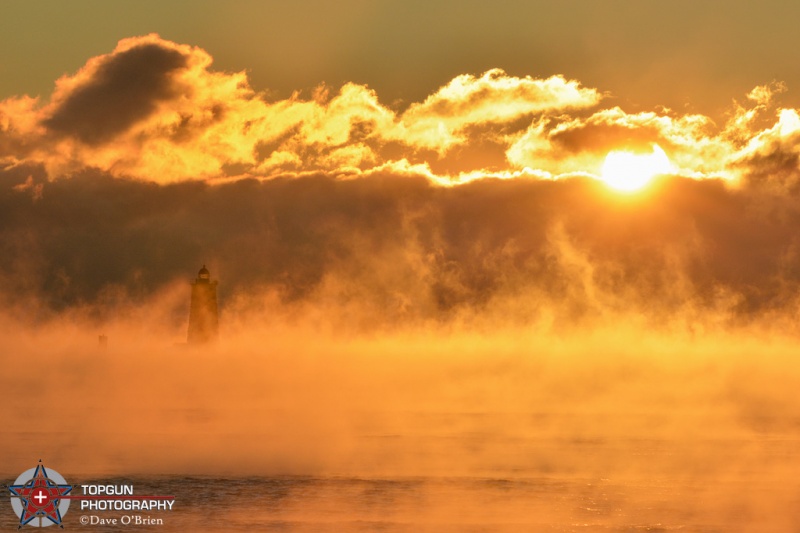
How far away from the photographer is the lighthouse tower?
167 m

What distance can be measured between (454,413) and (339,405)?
27152 millimetres

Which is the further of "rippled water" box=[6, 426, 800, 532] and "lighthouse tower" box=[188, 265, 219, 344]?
"lighthouse tower" box=[188, 265, 219, 344]

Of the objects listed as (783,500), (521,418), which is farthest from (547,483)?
(521,418)

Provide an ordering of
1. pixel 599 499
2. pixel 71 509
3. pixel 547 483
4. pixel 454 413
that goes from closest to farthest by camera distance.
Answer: pixel 71 509, pixel 599 499, pixel 547 483, pixel 454 413

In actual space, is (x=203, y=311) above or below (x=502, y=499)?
above

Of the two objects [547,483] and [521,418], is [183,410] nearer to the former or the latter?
[521,418]

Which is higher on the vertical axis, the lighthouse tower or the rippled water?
the lighthouse tower

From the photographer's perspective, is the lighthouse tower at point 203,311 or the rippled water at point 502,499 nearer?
the rippled water at point 502,499

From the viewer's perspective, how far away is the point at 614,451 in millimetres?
101250

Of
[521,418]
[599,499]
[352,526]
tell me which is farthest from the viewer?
[521,418]

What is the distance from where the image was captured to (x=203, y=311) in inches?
6594

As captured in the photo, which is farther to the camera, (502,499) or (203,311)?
(203,311)

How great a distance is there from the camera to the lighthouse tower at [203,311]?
167m

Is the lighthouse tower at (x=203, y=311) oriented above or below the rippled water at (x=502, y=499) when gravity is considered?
above
